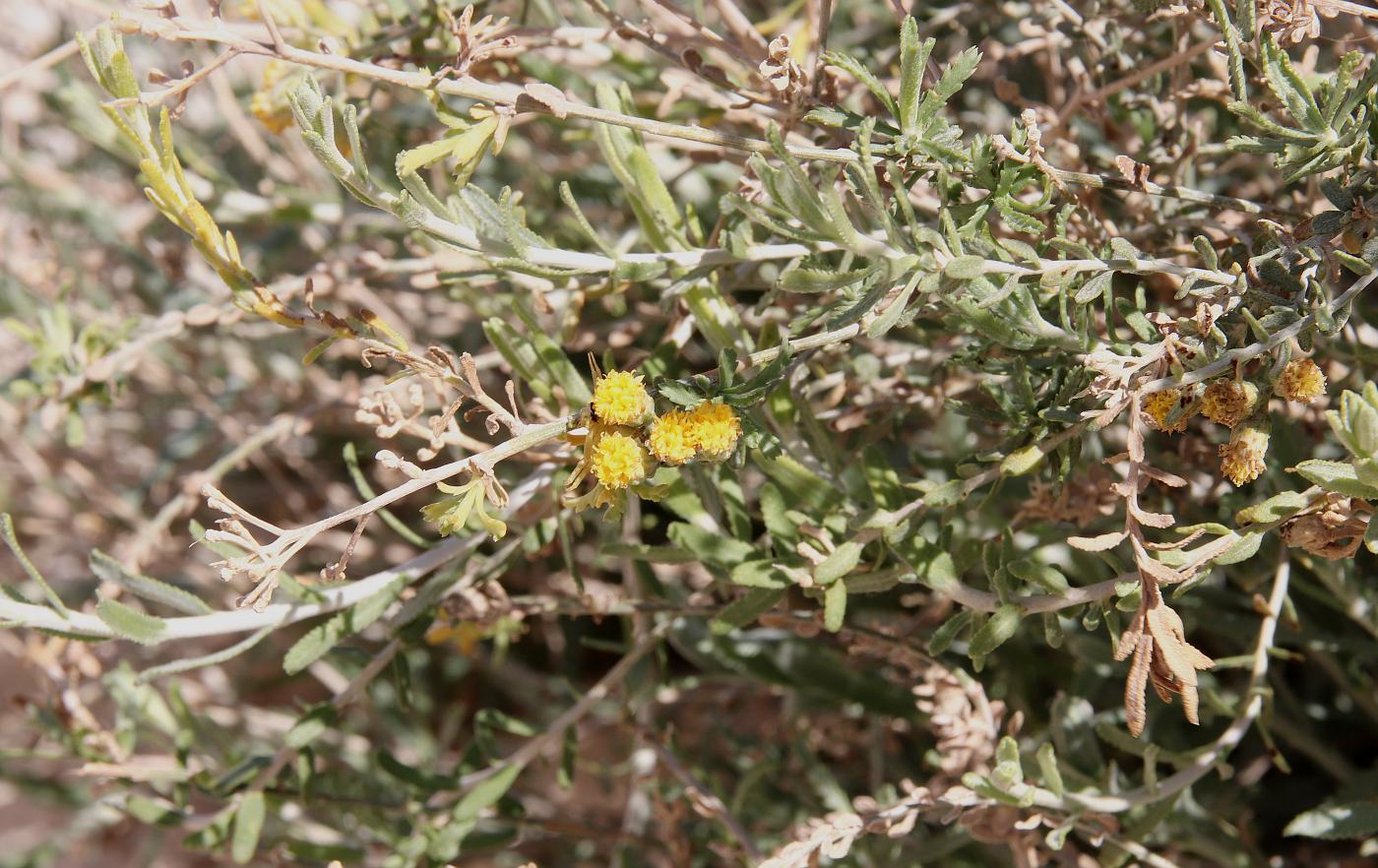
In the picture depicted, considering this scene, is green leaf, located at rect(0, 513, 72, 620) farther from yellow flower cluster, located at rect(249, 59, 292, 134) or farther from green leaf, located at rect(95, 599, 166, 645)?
yellow flower cluster, located at rect(249, 59, 292, 134)

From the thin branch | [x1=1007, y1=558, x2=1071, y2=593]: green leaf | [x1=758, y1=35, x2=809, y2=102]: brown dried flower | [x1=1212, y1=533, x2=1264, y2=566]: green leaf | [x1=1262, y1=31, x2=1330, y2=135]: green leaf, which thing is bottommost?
the thin branch

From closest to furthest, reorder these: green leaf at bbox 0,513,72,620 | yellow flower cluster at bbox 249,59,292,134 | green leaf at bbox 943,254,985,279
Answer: green leaf at bbox 943,254,985,279, green leaf at bbox 0,513,72,620, yellow flower cluster at bbox 249,59,292,134

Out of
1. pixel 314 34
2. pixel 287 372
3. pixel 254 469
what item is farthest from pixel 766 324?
pixel 254 469

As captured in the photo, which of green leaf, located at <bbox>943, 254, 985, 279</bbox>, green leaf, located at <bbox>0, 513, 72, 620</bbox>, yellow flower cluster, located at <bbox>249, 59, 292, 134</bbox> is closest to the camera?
green leaf, located at <bbox>943, 254, 985, 279</bbox>

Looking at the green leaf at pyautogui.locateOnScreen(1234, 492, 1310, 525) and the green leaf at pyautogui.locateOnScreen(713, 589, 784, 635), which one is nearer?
the green leaf at pyautogui.locateOnScreen(1234, 492, 1310, 525)

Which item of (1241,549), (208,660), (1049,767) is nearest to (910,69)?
(1241,549)

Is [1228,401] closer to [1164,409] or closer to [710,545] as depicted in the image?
[1164,409]

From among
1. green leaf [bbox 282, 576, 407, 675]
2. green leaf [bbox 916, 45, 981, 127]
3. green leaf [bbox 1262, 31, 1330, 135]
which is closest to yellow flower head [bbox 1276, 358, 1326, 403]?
green leaf [bbox 1262, 31, 1330, 135]
